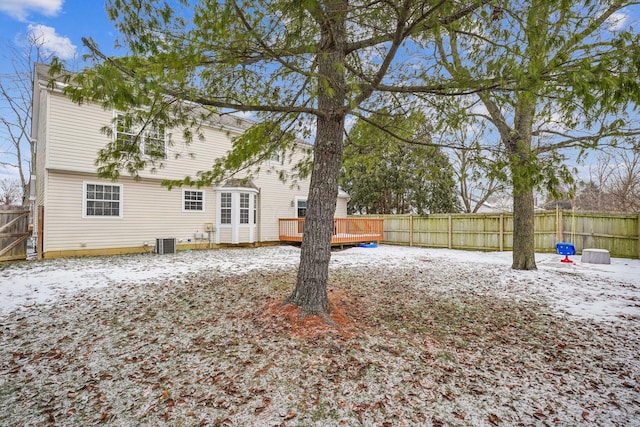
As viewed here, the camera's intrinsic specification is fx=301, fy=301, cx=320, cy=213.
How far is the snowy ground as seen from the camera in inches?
92.0

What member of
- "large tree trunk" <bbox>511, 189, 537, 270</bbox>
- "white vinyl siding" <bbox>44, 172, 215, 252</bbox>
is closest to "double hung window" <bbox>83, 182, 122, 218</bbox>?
"white vinyl siding" <bbox>44, 172, 215, 252</bbox>

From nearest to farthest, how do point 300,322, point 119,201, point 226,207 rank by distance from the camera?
point 300,322 < point 119,201 < point 226,207

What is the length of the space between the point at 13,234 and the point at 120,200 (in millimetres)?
2832

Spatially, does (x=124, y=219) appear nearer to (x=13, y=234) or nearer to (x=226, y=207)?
(x=13, y=234)

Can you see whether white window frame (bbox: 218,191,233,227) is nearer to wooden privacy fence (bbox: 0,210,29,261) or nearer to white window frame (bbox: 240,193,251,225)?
white window frame (bbox: 240,193,251,225)

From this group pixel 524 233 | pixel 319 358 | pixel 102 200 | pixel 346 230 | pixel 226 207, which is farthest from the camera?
pixel 346 230

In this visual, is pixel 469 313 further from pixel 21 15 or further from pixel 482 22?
pixel 21 15

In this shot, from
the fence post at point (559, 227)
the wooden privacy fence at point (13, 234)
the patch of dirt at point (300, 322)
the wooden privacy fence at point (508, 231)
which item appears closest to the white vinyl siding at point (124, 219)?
the wooden privacy fence at point (13, 234)

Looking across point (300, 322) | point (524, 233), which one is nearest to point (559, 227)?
point (524, 233)

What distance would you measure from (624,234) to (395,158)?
10.9 meters

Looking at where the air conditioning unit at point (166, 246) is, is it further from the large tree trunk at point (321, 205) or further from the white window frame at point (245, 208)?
the large tree trunk at point (321, 205)

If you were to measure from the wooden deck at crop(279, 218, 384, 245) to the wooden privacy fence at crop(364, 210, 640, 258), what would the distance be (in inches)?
57.9

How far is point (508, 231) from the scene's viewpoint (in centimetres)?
1243

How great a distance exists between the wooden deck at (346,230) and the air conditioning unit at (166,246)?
488 centimetres
